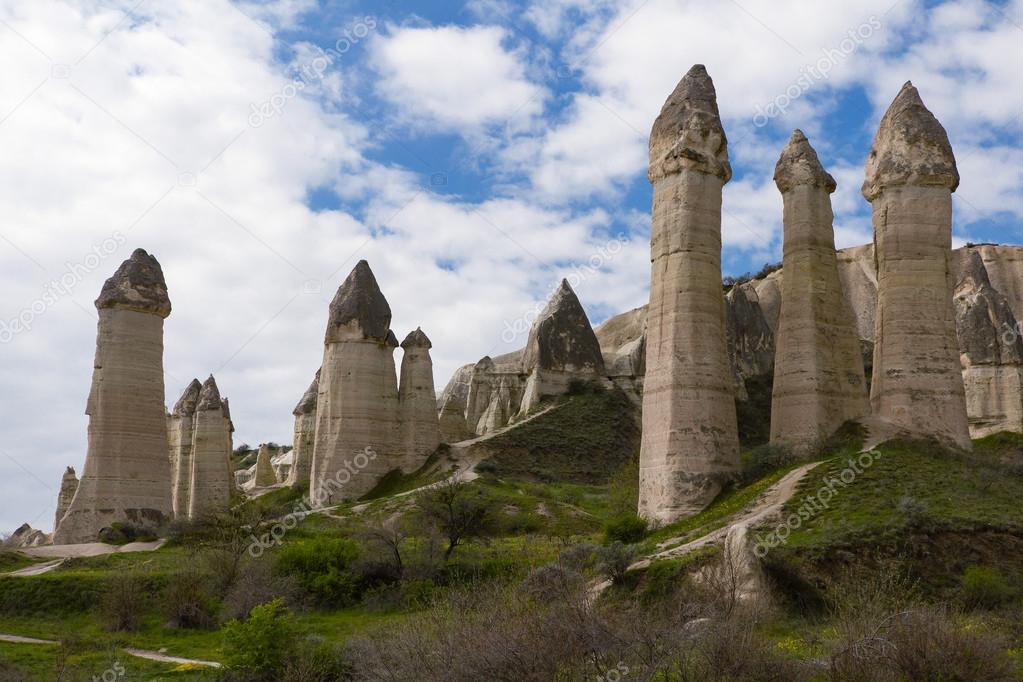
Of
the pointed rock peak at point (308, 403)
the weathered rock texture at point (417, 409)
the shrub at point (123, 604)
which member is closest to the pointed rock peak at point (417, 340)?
the weathered rock texture at point (417, 409)

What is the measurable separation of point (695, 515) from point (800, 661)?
31.1ft

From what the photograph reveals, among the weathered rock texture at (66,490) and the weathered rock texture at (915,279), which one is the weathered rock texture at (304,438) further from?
the weathered rock texture at (915,279)

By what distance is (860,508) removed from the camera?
707 inches

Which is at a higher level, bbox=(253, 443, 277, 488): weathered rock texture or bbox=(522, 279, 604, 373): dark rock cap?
bbox=(522, 279, 604, 373): dark rock cap

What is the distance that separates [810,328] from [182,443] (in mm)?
29012

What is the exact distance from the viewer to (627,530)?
20.8m

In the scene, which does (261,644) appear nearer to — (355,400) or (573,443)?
(355,400)

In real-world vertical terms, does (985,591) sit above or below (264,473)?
below

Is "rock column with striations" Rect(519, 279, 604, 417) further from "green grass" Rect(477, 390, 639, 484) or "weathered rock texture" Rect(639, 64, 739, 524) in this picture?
"weathered rock texture" Rect(639, 64, 739, 524)

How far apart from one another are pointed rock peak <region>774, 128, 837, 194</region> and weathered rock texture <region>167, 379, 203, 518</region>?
26276mm

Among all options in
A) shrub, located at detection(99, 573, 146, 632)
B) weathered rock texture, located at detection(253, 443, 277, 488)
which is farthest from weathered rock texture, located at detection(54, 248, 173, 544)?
weathered rock texture, located at detection(253, 443, 277, 488)

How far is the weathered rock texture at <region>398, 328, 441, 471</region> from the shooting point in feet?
118

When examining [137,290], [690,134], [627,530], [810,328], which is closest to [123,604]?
[627,530]

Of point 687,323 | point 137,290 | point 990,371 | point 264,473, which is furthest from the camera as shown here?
point 264,473
